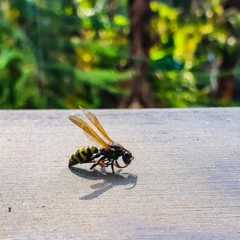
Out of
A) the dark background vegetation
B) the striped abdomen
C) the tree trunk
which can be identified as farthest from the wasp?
the tree trunk

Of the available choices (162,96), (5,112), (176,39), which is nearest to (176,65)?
(162,96)

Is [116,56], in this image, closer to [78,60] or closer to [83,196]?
[78,60]

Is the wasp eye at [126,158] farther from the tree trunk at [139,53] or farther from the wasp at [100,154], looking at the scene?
the tree trunk at [139,53]

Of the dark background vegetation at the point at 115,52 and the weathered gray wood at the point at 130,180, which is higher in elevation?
the weathered gray wood at the point at 130,180

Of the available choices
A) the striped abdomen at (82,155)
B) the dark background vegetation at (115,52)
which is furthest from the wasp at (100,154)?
the dark background vegetation at (115,52)

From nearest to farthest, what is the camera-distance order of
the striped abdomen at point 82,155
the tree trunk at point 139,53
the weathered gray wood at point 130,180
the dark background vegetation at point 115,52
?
the weathered gray wood at point 130,180, the striped abdomen at point 82,155, the dark background vegetation at point 115,52, the tree trunk at point 139,53
